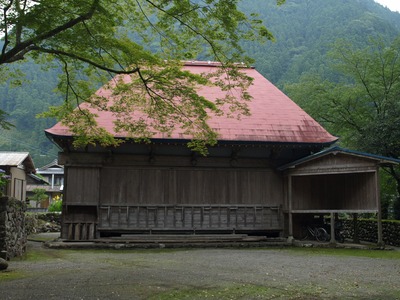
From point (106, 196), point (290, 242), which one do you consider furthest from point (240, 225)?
point (106, 196)

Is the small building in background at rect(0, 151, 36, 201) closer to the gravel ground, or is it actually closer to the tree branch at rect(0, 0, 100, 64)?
the gravel ground

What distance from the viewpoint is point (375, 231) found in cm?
1681

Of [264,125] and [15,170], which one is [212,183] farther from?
[15,170]

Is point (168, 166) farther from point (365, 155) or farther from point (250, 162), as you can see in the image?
point (365, 155)

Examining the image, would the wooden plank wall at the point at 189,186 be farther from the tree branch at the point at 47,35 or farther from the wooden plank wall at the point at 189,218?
the tree branch at the point at 47,35

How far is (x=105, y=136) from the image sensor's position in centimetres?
1035

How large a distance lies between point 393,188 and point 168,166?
11.9m

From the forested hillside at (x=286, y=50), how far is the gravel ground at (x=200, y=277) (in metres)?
27.1

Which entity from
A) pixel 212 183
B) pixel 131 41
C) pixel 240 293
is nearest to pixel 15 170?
pixel 212 183

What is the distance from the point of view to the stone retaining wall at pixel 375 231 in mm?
15070

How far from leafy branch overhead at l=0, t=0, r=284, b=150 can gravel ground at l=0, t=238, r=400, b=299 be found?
3181mm

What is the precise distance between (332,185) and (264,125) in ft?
11.7

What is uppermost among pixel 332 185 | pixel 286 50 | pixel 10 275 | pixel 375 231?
pixel 286 50

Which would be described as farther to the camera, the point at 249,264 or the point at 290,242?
the point at 290,242
